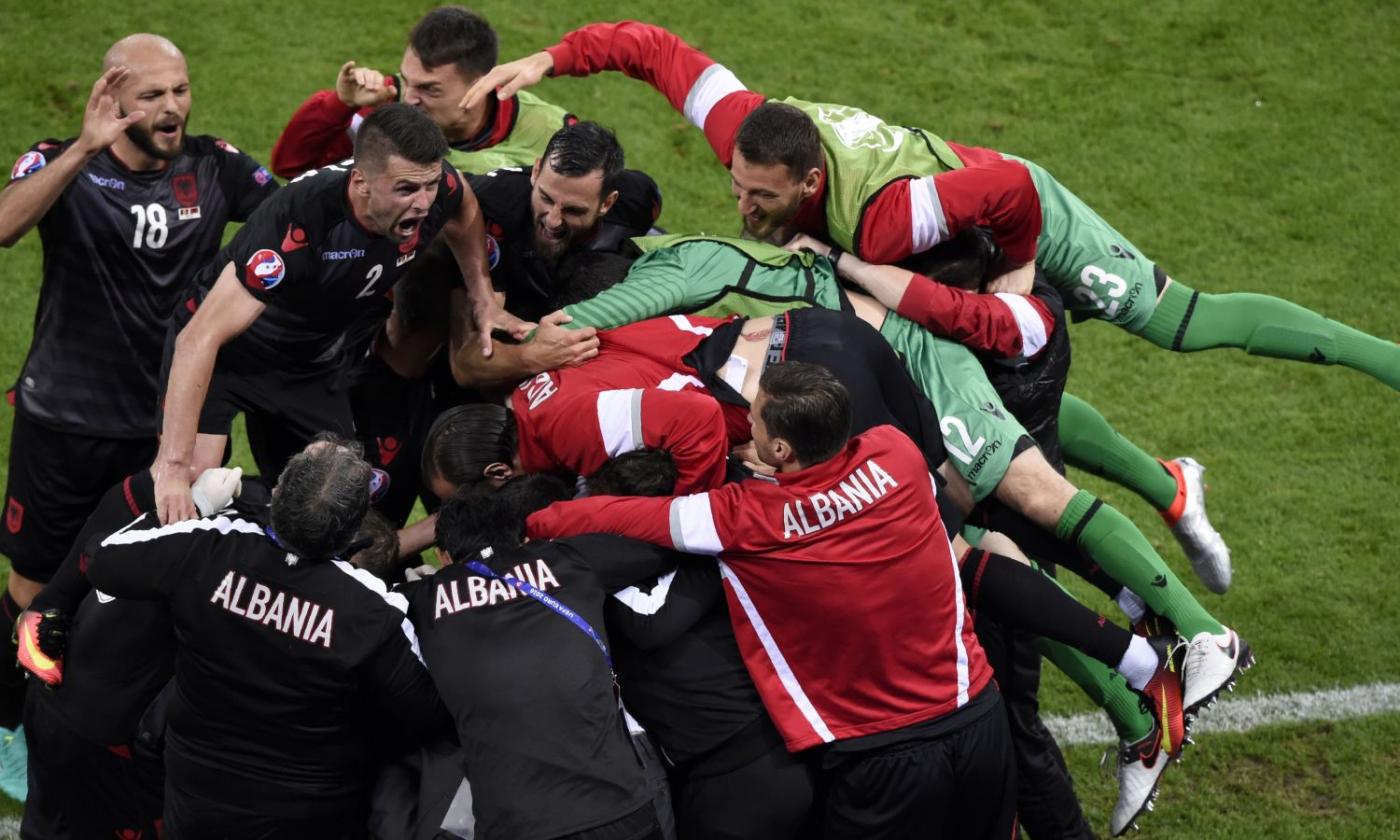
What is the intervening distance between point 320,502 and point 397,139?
1157mm

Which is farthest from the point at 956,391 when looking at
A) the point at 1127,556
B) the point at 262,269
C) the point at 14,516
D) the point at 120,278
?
the point at 14,516

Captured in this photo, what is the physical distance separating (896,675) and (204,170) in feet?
9.94

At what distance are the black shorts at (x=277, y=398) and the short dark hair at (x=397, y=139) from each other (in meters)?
0.85

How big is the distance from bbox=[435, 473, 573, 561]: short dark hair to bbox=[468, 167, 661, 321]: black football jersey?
115 centimetres

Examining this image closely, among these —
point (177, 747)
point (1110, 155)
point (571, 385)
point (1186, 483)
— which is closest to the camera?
point (177, 747)

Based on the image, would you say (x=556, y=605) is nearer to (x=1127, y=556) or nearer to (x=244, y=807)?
(x=244, y=807)

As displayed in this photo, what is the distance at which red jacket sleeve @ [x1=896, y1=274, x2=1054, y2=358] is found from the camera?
5176mm

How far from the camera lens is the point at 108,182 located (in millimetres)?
5566

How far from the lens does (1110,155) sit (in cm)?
934

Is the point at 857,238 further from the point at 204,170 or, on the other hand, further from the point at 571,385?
the point at 204,170

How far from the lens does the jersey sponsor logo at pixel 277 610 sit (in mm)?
4129

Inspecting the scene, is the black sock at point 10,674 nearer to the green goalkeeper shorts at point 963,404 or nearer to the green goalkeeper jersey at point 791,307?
the green goalkeeper jersey at point 791,307

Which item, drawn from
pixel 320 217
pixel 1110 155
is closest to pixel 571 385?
pixel 320 217

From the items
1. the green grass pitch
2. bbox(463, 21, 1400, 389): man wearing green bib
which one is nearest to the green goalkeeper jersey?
bbox(463, 21, 1400, 389): man wearing green bib
